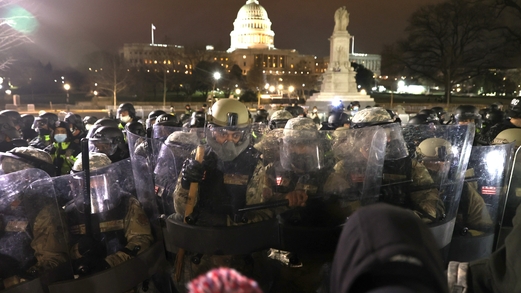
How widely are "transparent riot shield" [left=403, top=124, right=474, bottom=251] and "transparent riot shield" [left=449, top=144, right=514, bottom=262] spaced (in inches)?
7.9

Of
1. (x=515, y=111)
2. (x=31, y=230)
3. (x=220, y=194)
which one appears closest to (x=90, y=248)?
(x=31, y=230)

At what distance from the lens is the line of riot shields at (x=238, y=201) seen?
2719mm

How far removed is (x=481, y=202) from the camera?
3.35 meters

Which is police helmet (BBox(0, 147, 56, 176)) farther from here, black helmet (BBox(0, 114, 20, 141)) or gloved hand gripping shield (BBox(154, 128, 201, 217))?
black helmet (BBox(0, 114, 20, 141))

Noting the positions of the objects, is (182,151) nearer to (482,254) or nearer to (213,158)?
(213,158)

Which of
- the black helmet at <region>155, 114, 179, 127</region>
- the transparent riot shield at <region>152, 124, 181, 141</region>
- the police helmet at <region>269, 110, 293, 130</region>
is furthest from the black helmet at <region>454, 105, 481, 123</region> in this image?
the transparent riot shield at <region>152, 124, 181, 141</region>

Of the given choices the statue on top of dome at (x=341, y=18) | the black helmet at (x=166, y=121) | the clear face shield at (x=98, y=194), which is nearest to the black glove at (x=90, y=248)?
the clear face shield at (x=98, y=194)

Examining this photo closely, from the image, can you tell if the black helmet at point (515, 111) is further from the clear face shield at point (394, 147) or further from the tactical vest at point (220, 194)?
the tactical vest at point (220, 194)

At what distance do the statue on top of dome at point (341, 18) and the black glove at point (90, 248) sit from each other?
29.7 metres

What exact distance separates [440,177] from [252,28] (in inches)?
4206

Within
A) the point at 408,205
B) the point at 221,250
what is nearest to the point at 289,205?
the point at 221,250

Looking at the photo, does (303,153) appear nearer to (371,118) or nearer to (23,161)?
(371,118)

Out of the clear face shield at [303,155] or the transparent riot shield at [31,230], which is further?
the clear face shield at [303,155]

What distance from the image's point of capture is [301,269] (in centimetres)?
458
